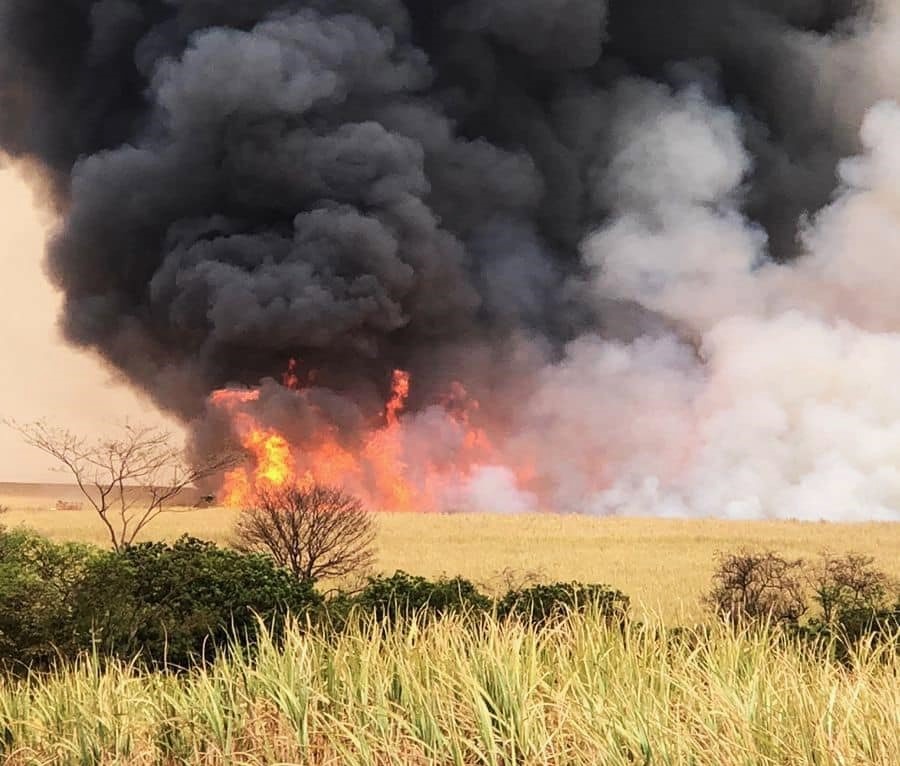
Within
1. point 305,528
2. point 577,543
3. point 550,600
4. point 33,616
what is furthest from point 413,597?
point 577,543

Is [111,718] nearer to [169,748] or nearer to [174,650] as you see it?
[169,748]

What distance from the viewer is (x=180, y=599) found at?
1310 cm

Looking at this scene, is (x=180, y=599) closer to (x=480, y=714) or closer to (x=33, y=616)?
(x=33, y=616)

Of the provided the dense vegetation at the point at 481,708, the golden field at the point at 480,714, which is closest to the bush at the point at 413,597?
the dense vegetation at the point at 481,708

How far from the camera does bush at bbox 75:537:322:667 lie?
1212 centimetres

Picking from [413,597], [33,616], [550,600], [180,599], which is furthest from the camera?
[550,600]

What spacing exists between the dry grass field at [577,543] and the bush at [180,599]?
10.1 meters

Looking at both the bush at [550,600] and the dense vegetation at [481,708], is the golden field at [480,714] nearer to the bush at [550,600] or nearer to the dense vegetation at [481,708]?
the dense vegetation at [481,708]

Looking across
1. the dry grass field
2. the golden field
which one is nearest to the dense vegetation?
the golden field

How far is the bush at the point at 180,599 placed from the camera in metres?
12.1

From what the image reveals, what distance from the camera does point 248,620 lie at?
13258 millimetres

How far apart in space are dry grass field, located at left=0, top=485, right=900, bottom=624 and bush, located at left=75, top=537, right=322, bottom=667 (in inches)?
396

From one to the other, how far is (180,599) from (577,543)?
34484 mm

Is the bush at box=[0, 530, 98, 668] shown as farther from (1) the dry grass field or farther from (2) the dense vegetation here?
(1) the dry grass field
